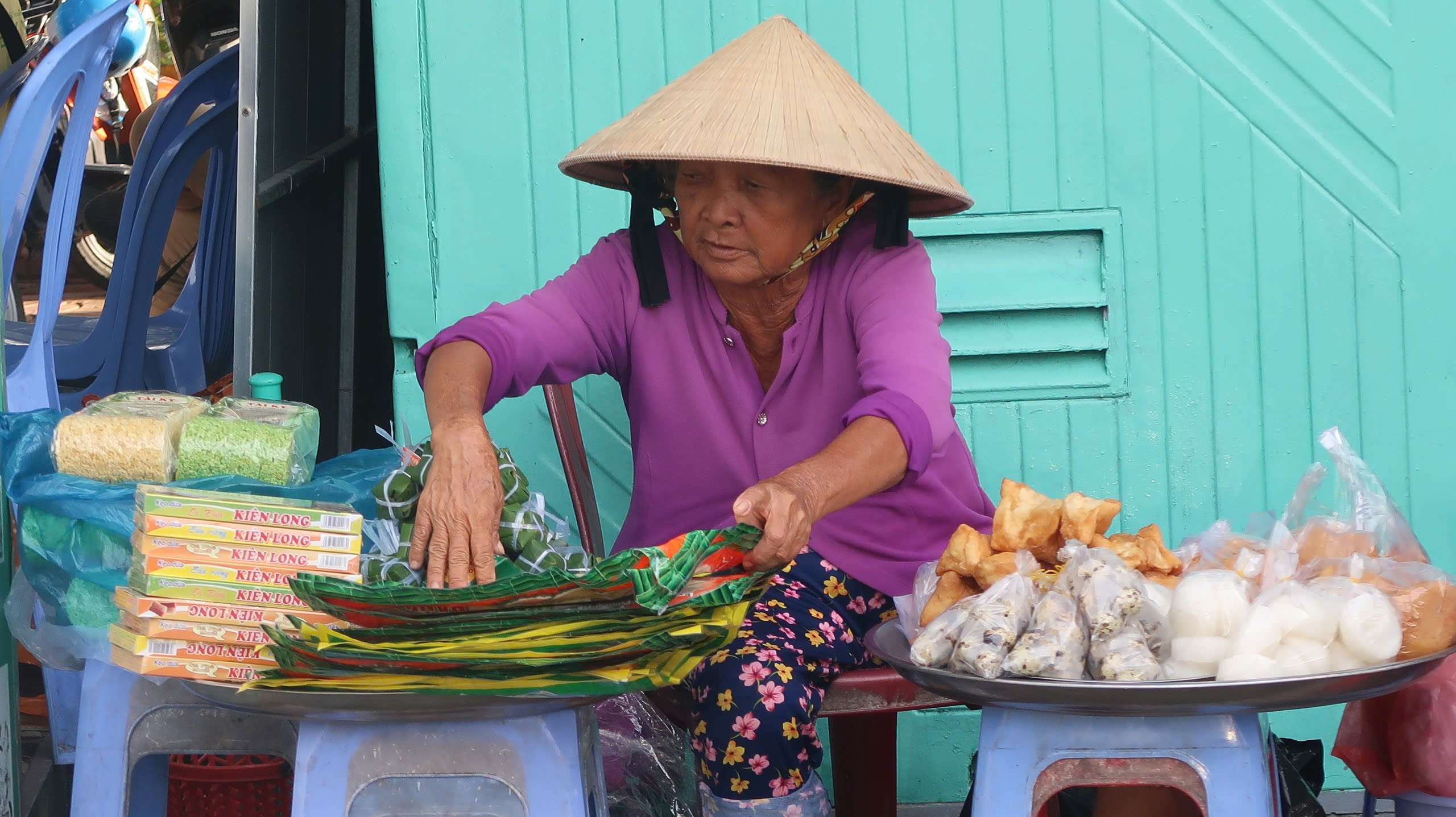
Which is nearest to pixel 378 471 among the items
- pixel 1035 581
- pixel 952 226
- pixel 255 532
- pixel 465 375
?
pixel 465 375

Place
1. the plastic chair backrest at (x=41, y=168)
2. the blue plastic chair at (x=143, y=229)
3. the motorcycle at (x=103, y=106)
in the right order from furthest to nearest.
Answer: the motorcycle at (x=103, y=106) → the blue plastic chair at (x=143, y=229) → the plastic chair backrest at (x=41, y=168)

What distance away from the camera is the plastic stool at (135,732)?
1831 mm

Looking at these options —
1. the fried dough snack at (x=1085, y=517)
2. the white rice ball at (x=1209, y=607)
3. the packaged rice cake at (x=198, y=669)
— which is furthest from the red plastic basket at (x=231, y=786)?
the white rice ball at (x=1209, y=607)

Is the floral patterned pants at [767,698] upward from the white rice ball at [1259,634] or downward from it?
downward

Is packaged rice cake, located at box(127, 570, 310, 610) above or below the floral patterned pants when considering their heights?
above

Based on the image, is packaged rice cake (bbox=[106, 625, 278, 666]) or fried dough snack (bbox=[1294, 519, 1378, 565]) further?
fried dough snack (bbox=[1294, 519, 1378, 565])

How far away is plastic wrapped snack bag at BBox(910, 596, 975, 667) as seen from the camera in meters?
1.69

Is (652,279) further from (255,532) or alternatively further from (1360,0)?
(1360,0)

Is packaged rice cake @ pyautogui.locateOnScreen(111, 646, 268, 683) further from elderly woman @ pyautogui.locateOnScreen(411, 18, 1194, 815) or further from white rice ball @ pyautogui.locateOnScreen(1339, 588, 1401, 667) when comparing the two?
white rice ball @ pyautogui.locateOnScreen(1339, 588, 1401, 667)

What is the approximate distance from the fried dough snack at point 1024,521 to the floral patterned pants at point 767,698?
344 mm

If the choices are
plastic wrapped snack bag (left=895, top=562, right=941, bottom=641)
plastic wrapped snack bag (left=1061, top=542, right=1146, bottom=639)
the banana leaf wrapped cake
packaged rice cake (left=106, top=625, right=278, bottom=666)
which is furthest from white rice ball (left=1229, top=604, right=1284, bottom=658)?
packaged rice cake (left=106, top=625, right=278, bottom=666)

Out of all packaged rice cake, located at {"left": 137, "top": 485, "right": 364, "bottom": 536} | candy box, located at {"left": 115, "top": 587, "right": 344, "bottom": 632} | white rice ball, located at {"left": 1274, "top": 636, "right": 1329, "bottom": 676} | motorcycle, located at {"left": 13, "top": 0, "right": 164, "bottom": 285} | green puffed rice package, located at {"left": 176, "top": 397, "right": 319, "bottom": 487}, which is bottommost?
white rice ball, located at {"left": 1274, "top": 636, "right": 1329, "bottom": 676}

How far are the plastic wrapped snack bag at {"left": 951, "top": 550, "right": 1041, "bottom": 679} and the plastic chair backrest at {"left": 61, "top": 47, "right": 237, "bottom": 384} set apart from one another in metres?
2.61

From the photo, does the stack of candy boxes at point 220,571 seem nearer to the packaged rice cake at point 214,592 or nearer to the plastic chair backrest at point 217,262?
the packaged rice cake at point 214,592
